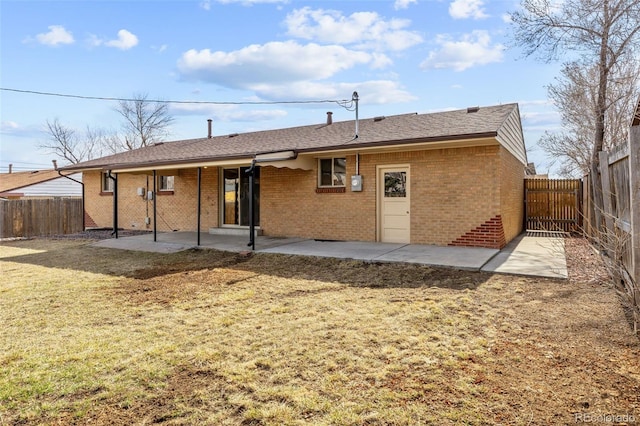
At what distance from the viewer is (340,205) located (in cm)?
1146

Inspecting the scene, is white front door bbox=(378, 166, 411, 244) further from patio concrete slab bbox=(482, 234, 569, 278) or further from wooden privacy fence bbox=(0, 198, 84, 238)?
wooden privacy fence bbox=(0, 198, 84, 238)

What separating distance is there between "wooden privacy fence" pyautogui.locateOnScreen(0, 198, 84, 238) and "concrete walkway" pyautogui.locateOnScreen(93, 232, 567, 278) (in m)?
5.25

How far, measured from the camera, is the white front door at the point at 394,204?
34.7 feet

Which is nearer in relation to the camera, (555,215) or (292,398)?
(292,398)

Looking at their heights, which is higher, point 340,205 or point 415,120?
point 415,120

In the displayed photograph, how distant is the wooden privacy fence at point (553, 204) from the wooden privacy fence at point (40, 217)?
19.3 m

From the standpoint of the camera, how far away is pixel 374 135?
11.0 metres

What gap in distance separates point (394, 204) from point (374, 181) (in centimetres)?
87

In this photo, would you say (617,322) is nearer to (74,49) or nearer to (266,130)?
(266,130)

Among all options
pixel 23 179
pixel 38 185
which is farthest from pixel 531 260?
pixel 23 179

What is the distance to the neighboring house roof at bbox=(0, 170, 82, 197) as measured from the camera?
30.6 m

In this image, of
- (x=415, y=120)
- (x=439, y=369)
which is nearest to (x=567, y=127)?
(x=415, y=120)

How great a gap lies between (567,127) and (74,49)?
72.2 feet

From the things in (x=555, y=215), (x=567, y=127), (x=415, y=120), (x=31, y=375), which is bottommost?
(x=31, y=375)
